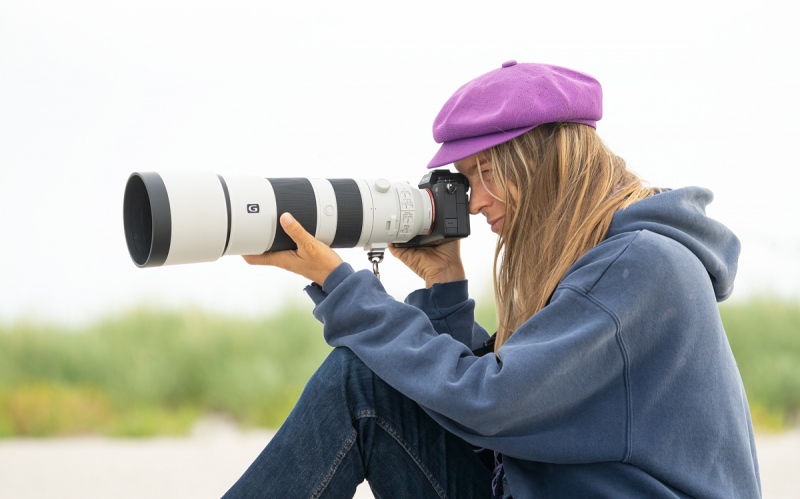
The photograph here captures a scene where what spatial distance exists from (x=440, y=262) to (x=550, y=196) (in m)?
0.32

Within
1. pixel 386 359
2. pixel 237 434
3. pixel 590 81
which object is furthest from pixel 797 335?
pixel 386 359

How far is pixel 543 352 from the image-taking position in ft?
2.54

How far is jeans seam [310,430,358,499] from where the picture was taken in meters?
0.91

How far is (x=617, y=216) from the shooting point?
2.81 feet

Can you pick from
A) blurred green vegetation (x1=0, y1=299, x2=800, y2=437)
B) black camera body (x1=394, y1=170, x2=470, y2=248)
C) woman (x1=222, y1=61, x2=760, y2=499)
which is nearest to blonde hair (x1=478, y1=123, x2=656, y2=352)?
woman (x1=222, y1=61, x2=760, y2=499)

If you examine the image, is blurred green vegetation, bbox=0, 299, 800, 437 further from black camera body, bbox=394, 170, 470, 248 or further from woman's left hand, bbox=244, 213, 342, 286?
woman's left hand, bbox=244, 213, 342, 286

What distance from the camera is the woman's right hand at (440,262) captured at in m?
1.21

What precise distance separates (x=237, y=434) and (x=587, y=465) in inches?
73.1

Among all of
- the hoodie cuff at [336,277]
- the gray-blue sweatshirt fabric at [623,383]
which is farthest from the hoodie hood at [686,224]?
the hoodie cuff at [336,277]

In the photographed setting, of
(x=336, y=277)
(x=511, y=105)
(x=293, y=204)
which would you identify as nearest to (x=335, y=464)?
(x=336, y=277)

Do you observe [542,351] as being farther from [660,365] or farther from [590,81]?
[590,81]

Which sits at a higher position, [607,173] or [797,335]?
[607,173]

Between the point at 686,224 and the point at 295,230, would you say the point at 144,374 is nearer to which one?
the point at 295,230

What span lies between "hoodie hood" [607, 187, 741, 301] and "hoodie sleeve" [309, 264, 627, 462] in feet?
0.36
